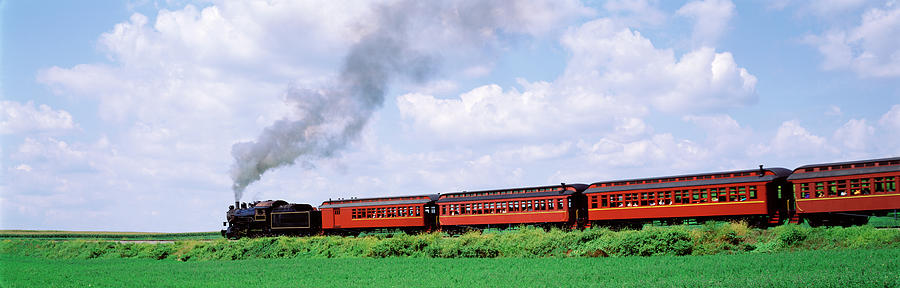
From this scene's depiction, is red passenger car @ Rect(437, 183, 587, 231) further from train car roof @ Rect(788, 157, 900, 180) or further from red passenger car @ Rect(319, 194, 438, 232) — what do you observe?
train car roof @ Rect(788, 157, 900, 180)

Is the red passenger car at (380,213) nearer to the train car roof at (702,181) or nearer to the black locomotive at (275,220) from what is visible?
the black locomotive at (275,220)

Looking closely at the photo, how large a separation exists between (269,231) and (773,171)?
31.4m

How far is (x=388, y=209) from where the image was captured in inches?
1618

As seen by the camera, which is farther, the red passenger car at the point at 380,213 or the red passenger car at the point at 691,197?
the red passenger car at the point at 380,213

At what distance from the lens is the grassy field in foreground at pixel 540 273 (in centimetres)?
1655

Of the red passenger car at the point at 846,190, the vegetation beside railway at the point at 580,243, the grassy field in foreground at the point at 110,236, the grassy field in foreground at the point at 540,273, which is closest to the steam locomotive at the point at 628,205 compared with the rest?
the red passenger car at the point at 846,190

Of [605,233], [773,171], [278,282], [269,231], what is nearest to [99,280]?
[278,282]

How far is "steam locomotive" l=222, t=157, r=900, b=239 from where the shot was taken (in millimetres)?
27672

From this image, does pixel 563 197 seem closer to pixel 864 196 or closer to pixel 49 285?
pixel 864 196

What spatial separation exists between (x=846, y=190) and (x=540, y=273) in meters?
15.9

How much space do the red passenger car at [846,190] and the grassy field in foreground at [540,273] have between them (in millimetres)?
7113

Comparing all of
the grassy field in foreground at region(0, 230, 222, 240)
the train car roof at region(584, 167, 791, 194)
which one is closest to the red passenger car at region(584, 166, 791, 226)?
the train car roof at region(584, 167, 791, 194)

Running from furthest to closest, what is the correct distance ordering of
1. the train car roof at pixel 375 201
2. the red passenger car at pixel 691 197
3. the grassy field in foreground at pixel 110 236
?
the grassy field in foreground at pixel 110 236 → the train car roof at pixel 375 201 → the red passenger car at pixel 691 197

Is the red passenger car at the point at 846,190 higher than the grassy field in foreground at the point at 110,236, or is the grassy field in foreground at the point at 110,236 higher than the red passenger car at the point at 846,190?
the red passenger car at the point at 846,190
